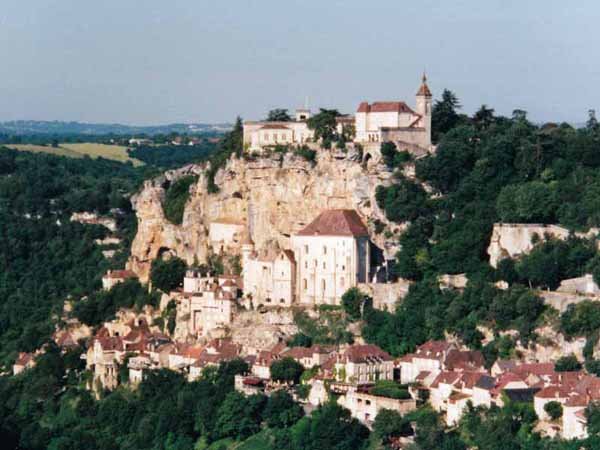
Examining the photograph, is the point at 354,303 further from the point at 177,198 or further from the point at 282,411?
the point at 177,198

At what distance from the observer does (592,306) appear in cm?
6550

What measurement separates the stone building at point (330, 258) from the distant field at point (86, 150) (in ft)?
265

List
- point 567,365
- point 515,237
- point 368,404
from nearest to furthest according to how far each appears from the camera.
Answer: point 567,365, point 368,404, point 515,237

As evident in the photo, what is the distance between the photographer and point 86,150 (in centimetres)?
16900

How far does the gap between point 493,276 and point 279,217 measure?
11693mm

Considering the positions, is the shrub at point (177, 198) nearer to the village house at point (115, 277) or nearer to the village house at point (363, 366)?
the village house at point (115, 277)

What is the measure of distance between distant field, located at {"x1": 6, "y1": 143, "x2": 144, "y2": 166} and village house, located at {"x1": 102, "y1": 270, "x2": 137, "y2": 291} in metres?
65.0

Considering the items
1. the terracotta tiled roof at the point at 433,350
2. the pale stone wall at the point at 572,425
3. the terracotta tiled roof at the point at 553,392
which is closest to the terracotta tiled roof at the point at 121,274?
the terracotta tiled roof at the point at 433,350

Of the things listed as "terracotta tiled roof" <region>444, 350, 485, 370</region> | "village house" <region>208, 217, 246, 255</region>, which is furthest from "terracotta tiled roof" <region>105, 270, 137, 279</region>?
"terracotta tiled roof" <region>444, 350, 485, 370</region>

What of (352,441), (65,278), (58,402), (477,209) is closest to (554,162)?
(477,209)

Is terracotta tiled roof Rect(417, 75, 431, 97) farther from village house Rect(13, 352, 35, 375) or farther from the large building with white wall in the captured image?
village house Rect(13, 352, 35, 375)

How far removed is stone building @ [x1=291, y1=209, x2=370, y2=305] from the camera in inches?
2908

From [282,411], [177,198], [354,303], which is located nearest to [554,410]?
[282,411]

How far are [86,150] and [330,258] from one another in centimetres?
9732
